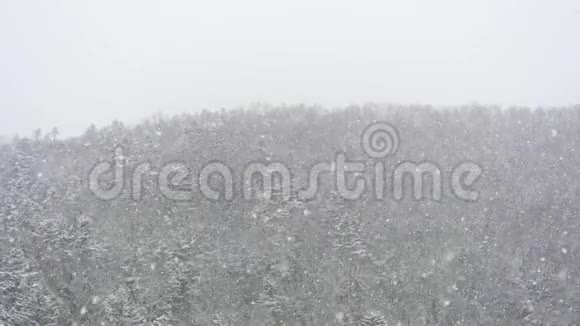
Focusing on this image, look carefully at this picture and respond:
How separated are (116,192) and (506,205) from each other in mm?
10936

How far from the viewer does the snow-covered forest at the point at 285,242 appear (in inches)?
471

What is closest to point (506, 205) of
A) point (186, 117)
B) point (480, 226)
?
point (480, 226)

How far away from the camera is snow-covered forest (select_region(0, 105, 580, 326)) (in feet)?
39.3

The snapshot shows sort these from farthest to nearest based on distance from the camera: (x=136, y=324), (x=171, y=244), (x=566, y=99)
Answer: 1. (x=566, y=99)
2. (x=171, y=244)
3. (x=136, y=324)

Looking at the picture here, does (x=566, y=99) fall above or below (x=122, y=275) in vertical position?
above

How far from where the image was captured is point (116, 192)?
1338 cm

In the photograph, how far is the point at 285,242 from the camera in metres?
12.7

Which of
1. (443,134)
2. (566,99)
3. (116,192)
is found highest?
(566,99)

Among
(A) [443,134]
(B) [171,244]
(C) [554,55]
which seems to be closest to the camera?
(B) [171,244]

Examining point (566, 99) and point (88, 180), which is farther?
point (566, 99)

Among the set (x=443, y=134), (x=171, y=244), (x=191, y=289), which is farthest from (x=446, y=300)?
(x=171, y=244)

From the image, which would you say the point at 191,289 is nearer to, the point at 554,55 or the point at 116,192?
the point at 116,192

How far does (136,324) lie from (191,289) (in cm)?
152

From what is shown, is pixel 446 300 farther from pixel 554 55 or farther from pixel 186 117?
pixel 554 55
